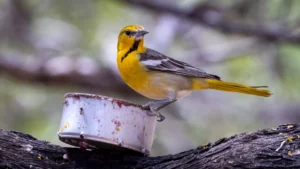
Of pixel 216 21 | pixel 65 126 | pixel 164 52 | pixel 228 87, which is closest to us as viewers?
pixel 65 126

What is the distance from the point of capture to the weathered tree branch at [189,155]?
296cm

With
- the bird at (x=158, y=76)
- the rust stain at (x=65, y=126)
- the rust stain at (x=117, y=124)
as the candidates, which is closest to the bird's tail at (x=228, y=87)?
the bird at (x=158, y=76)

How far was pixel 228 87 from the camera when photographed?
4.14 metres

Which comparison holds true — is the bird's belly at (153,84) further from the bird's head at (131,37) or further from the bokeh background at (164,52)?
the bokeh background at (164,52)

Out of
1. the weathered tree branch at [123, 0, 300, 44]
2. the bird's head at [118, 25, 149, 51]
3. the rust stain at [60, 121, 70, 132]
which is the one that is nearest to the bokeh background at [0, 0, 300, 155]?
the weathered tree branch at [123, 0, 300, 44]

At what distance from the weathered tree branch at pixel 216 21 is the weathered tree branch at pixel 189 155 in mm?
4536

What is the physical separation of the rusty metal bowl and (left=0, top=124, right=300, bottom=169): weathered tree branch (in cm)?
13

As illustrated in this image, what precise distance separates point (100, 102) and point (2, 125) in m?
5.34

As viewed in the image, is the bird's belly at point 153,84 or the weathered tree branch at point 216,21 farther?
the weathered tree branch at point 216,21

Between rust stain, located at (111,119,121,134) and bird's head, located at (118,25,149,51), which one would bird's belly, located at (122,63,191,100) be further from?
rust stain, located at (111,119,121,134)

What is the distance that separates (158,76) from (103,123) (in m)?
1.07

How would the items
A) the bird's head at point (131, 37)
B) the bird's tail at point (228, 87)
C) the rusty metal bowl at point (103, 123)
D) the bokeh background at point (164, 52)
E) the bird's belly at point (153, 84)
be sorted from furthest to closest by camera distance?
the bokeh background at point (164, 52)
the bird's head at point (131, 37)
the bird's belly at point (153, 84)
the bird's tail at point (228, 87)
the rusty metal bowl at point (103, 123)

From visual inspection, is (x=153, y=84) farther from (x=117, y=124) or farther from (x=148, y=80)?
(x=117, y=124)

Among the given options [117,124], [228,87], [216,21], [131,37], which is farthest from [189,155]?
[216,21]
